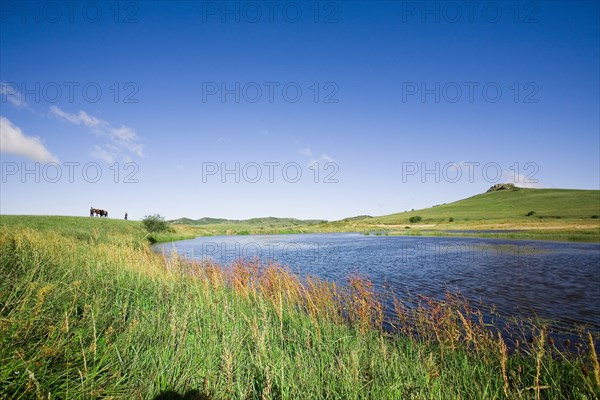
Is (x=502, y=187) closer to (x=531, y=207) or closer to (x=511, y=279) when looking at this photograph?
(x=531, y=207)

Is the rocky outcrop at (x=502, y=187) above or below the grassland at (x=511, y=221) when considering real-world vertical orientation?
above

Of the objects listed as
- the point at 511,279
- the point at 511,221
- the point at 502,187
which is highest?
the point at 502,187

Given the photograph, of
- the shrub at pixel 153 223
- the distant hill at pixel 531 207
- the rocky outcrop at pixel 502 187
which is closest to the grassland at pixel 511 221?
the distant hill at pixel 531 207

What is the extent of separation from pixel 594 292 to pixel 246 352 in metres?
16.7

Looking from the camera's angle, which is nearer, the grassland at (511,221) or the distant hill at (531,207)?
the grassland at (511,221)

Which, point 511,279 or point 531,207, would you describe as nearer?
point 511,279

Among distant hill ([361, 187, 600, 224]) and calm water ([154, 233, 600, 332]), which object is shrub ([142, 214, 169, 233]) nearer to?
calm water ([154, 233, 600, 332])

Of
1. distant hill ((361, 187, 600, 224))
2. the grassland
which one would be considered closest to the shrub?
the grassland

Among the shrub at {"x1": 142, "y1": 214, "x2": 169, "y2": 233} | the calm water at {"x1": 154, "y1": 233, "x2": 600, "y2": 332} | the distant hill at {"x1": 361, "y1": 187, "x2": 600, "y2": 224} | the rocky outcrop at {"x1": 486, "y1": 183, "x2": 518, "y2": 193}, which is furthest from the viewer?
the rocky outcrop at {"x1": 486, "y1": 183, "x2": 518, "y2": 193}

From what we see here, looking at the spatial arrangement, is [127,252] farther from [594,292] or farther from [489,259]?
[489,259]

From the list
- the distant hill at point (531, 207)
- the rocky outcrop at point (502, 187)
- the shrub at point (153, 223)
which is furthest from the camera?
the rocky outcrop at point (502, 187)

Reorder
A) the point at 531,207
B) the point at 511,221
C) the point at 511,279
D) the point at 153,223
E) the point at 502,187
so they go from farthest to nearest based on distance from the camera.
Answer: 1. the point at 502,187
2. the point at 531,207
3. the point at 511,221
4. the point at 153,223
5. the point at 511,279

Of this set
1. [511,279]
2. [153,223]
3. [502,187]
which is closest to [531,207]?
[502,187]

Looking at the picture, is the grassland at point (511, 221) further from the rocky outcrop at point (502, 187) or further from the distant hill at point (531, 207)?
the rocky outcrop at point (502, 187)
